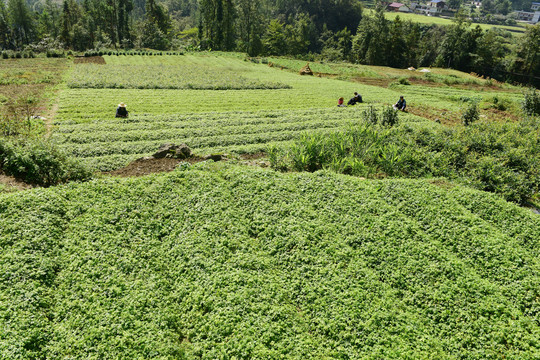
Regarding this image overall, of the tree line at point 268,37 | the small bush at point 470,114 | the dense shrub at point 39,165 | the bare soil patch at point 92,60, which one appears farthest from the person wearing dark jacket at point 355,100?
the tree line at point 268,37

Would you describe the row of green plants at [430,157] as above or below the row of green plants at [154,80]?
below

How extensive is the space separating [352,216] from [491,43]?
264ft

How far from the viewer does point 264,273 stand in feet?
31.3

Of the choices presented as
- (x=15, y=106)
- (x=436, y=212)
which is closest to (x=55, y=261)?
(x=436, y=212)

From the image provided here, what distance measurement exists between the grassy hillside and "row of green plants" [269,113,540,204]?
9.39 feet

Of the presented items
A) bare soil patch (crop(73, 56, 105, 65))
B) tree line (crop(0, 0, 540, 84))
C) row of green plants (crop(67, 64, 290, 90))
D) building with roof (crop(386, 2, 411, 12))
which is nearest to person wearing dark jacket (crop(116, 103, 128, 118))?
row of green plants (crop(67, 64, 290, 90))

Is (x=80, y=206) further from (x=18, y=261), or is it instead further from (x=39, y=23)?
(x=39, y=23)

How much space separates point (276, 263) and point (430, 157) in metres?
11.5

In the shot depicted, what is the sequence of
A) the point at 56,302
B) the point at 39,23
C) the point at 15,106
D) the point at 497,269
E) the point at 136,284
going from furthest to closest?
1. the point at 39,23
2. the point at 15,106
3. the point at 497,269
4. the point at 136,284
5. the point at 56,302

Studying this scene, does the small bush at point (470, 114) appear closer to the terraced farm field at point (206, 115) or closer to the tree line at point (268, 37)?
the terraced farm field at point (206, 115)

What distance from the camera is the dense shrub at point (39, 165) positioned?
13469 mm

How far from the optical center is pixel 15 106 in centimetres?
2608

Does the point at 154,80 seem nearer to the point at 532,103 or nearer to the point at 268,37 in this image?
the point at 532,103

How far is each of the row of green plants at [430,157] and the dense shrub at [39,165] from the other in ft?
30.5
